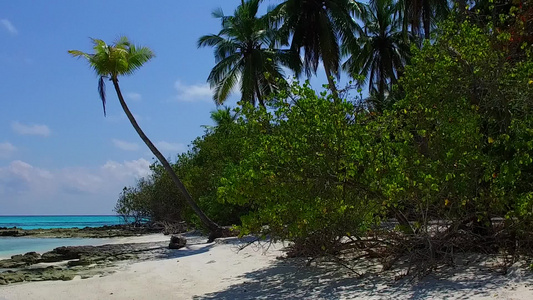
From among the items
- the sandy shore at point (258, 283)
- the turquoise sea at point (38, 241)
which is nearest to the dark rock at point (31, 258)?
the turquoise sea at point (38, 241)

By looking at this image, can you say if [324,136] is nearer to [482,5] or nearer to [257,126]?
[257,126]

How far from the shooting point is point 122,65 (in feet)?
63.1

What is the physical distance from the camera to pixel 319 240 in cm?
794

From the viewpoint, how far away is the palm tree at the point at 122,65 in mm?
18842

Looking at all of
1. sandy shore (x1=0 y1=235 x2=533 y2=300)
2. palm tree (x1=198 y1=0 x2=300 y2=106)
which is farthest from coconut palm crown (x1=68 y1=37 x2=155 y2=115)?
sandy shore (x1=0 y1=235 x2=533 y2=300)

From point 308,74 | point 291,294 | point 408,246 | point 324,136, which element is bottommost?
point 291,294

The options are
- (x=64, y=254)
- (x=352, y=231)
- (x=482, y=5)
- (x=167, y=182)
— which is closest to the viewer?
(x=352, y=231)

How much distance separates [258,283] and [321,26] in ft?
49.6

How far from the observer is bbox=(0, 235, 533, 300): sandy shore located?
6266mm

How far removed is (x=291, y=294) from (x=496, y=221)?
152 inches

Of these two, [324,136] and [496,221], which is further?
[496,221]

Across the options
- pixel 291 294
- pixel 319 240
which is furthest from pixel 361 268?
pixel 291 294

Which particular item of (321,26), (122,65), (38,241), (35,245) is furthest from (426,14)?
A: (38,241)

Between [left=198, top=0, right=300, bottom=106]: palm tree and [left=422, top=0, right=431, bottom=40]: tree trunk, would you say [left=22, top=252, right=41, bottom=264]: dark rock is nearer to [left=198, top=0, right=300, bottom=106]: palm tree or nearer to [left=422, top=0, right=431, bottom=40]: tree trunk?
[left=198, top=0, right=300, bottom=106]: palm tree
